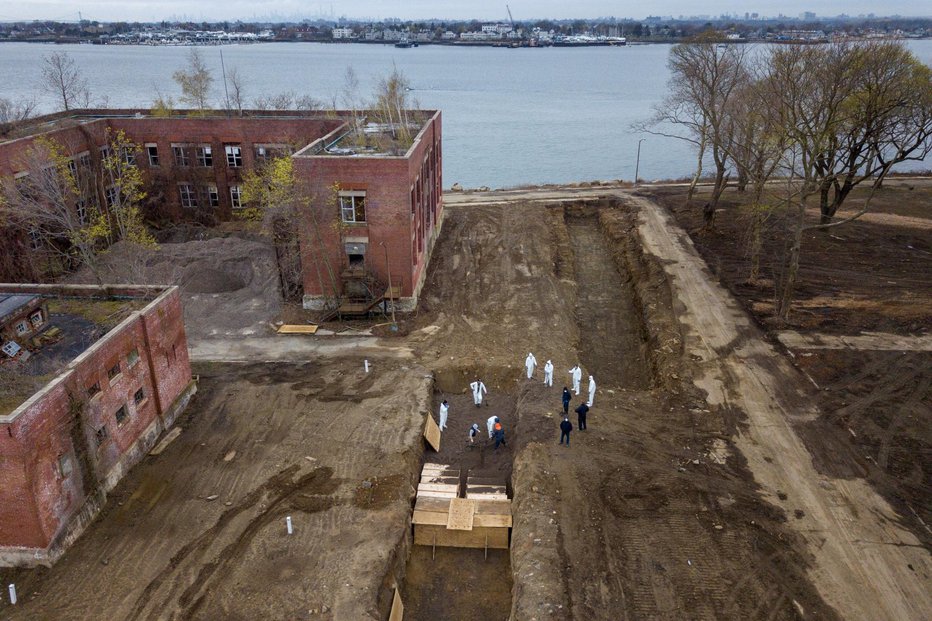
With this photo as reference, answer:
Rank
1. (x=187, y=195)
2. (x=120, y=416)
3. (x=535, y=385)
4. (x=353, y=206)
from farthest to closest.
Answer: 1. (x=187, y=195)
2. (x=353, y=206)
3. (x=535, y=385)
4. (x=120, y=416)

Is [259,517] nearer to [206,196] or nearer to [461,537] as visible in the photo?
[461,537]

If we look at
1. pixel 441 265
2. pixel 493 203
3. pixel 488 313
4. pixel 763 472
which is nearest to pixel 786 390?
pixel 763 472

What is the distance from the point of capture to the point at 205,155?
1843 inches

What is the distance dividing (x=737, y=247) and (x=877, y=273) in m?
8.42

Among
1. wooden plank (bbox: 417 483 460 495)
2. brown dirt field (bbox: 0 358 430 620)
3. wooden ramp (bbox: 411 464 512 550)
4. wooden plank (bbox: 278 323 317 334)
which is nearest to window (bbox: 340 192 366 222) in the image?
wooden plank (bbox: 278 323 317 334)

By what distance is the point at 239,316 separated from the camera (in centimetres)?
3366

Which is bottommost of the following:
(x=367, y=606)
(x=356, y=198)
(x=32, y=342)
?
(x=367, y=606)

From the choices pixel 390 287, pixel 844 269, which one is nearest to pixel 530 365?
pixel 390 287

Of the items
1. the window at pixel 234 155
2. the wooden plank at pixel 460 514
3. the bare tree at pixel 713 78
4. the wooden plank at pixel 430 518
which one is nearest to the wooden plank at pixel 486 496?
the wooden plank at pixel 460 514

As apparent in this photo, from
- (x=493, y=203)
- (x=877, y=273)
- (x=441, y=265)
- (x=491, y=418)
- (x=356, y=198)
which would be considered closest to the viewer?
(x=491, y=418)

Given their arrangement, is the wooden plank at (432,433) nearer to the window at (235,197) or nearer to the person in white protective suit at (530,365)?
the person in white protective suit at (530,365)

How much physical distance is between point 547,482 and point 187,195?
39104mm

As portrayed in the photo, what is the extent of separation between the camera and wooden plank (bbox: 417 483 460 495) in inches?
832

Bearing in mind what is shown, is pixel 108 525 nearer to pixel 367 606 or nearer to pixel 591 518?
pixel 367 606
